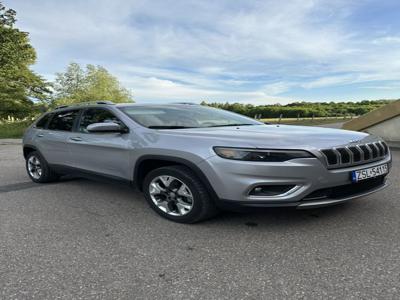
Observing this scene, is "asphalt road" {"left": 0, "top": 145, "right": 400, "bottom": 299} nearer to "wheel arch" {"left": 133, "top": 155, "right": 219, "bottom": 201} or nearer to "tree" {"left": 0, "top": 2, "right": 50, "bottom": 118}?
"wheel arch" {"left": 133, "top": 155, "right": 219, "bottom": 201}

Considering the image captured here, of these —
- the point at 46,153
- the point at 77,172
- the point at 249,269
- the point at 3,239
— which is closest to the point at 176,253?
the point at 249,269

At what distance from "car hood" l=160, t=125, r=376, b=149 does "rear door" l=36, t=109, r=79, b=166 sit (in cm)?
209

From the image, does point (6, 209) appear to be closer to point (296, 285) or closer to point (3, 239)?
point (3, 239)

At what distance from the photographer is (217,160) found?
3301mm

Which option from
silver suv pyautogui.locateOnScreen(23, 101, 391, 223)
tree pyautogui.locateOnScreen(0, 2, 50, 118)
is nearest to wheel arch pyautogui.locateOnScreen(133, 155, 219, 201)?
silver suv pyautogui.locateOnScreen(23, 101, 391, 223)

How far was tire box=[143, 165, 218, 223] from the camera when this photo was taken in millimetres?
3541

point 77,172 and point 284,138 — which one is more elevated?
point 284,138

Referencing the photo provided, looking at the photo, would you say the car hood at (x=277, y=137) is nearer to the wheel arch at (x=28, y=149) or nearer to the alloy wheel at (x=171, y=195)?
the alloy wheel at (x=171, y=195)

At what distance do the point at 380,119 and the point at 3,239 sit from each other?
33.2ft

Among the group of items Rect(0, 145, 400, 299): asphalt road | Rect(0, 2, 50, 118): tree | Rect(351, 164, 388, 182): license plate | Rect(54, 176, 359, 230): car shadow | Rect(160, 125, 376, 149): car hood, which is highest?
Rect(0, 2, 50, 118): tree

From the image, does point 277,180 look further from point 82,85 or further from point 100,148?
point 82,85

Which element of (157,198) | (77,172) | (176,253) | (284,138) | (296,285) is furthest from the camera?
(77,172)

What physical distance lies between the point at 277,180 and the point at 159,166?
4.77ft

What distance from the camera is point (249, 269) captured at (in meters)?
2.73
